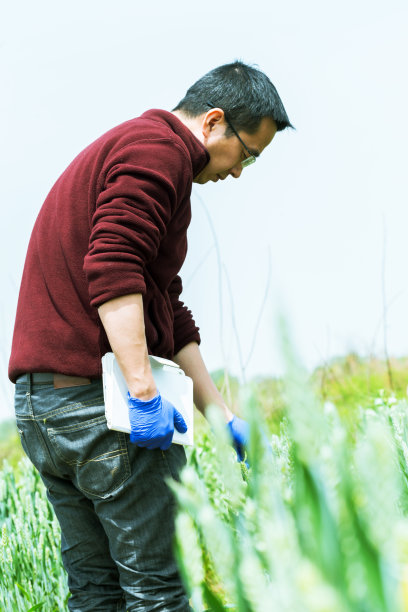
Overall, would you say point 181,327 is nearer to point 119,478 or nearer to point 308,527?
point 119,478

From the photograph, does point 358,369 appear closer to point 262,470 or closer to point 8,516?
point 8,516

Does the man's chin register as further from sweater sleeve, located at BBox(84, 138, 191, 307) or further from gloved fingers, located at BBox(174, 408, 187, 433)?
gloved fingers, located at BBox(174, 408, 187, 433)

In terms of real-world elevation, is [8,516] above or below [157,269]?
below

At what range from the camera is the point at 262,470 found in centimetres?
72

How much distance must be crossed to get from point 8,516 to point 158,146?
1.61 metres

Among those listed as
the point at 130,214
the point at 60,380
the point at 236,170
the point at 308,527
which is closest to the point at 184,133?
the point at 236,170

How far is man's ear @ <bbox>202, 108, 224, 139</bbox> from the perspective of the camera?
1.89 m

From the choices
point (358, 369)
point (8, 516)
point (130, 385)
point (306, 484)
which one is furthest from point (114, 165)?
point (358, 369)

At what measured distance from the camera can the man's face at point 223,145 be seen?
1914 millimetres

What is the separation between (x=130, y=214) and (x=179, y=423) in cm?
59

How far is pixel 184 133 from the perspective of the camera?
179cm

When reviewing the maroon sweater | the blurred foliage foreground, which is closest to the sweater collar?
the maroon sweater

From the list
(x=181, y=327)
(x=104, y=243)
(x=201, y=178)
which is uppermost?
(x=201, y=178)

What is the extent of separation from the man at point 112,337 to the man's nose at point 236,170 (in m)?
0.08
